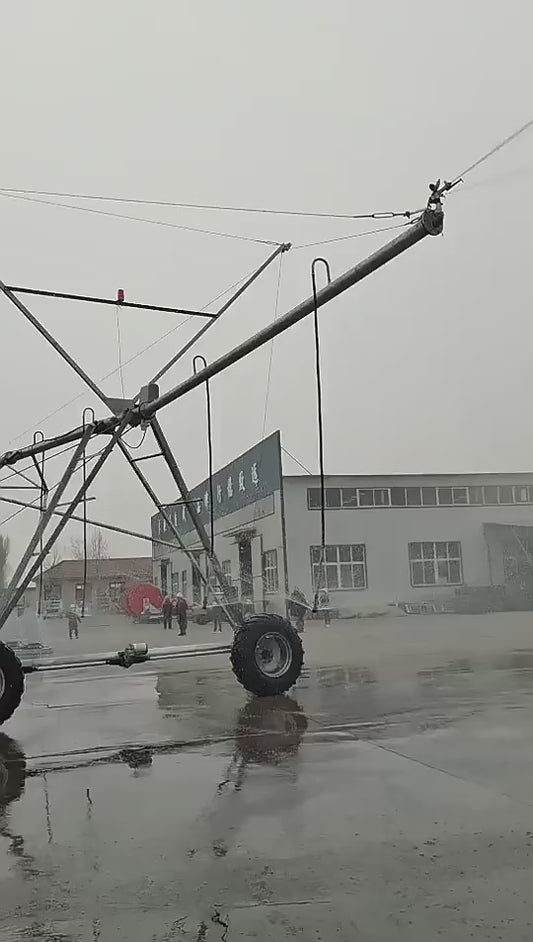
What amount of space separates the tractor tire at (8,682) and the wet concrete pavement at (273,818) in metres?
0.33

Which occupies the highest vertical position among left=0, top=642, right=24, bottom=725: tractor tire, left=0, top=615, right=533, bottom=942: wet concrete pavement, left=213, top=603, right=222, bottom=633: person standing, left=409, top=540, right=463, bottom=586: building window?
left=409, top=540, right=463, bottom=586: building window

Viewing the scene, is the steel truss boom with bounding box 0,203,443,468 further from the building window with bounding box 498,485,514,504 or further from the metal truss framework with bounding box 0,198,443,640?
the building window with bounding box 498,485,514,504

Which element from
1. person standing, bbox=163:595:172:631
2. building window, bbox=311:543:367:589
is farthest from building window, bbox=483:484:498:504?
person standing, bbox=163:595:172:631

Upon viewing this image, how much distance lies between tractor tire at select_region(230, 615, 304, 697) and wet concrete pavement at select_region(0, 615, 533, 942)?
0.26 metres

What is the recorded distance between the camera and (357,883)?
14.1 ft

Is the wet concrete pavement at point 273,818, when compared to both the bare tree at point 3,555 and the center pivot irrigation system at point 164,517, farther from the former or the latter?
the bare tree at point 3,555

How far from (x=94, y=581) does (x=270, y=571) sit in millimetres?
11110

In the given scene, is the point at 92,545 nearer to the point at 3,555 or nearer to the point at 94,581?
the point at 3,555

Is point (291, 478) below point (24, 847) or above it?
above

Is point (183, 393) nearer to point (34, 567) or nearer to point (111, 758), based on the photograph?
point (34, 567)

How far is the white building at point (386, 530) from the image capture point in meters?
23.9

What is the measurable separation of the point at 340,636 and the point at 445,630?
2936mm

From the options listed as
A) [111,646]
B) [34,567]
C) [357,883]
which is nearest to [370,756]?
[357,883]

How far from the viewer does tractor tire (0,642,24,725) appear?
9.24 metres
